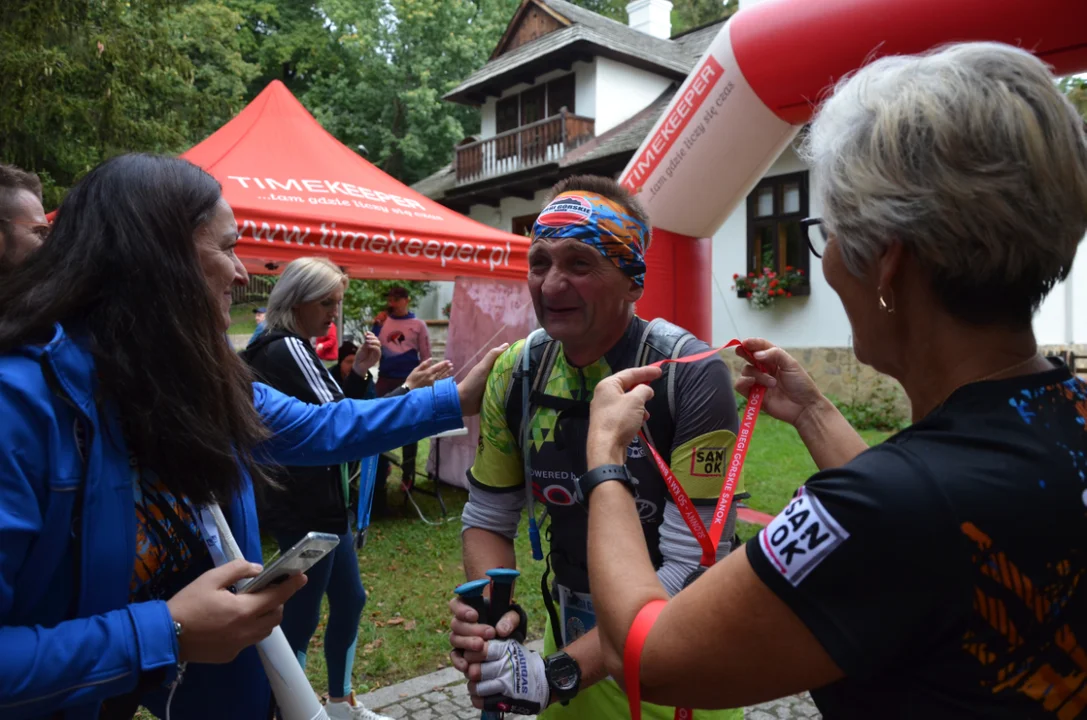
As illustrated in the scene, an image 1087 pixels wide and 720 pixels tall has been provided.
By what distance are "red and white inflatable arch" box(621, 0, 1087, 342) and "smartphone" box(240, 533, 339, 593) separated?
122 inches

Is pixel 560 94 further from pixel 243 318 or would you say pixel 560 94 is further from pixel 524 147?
pixel 243 318

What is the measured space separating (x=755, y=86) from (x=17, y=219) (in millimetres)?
3802

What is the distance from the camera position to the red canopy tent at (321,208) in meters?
5.81

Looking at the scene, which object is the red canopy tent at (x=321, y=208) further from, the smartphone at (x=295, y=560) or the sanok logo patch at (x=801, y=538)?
the sanok logo patch at (x=801, y=538)

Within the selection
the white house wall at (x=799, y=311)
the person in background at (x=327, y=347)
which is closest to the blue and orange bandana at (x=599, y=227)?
the white house wall at (x=799, y=311)

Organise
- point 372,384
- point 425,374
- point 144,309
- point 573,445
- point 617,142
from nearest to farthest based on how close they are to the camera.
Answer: point 144,309
point 573,445
point 425,374
point 372,384
point 617,142

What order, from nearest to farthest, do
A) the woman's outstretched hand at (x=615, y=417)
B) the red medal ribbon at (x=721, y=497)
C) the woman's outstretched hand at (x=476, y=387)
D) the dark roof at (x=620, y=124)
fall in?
the woman's outstretched hand at (x=615, y=417) → the red medal ribbon at (x=721, y=497) → the woman's outstretched hand at (x=476, y=387) → the dark roof at (x=620, y=124)

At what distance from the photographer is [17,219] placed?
274 cm

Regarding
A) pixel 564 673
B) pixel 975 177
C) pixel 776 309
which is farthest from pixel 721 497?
pixel 776 309

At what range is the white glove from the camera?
1.64m

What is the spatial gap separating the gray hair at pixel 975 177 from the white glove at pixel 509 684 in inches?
44.8

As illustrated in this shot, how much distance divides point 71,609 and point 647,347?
138 centimetres

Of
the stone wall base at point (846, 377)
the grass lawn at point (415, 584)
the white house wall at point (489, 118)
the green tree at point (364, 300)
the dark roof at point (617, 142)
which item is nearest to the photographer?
the grass lawn at point (415, 584)

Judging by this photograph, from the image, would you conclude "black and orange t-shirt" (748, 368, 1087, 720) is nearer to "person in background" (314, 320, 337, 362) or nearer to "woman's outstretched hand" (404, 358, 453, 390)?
"woman's outstretched hand" (404, 358, 453, 390)
